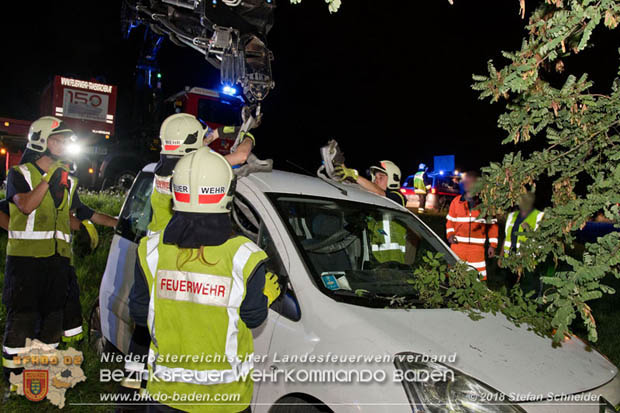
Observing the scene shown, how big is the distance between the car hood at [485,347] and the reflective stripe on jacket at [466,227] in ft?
10.4

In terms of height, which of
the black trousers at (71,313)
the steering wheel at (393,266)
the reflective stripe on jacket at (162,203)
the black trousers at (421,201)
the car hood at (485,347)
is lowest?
the black trousers at (71,313)

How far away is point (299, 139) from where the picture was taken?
39188 mm

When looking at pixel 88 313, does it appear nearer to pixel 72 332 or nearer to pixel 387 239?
pixel 72 332

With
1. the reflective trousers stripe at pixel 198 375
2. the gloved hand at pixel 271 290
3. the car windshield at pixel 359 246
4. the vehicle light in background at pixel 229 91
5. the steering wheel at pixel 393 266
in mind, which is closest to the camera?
the reflective trousers stripe at pixel 198 375

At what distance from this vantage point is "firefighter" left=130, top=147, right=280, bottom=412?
1916mm

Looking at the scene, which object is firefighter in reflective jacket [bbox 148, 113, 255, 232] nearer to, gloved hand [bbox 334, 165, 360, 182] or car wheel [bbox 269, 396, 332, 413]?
gloved hand [bbox 334, 165, 360, 182]

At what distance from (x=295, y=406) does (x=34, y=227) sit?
8.94 feet

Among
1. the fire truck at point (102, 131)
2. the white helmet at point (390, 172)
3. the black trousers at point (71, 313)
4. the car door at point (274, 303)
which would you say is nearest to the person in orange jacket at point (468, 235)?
the white helmet at point (390, 172)

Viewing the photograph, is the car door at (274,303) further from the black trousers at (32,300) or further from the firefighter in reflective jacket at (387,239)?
the black trousers at (32,300)

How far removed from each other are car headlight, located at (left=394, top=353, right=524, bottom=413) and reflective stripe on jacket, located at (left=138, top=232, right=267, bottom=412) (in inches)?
29.9

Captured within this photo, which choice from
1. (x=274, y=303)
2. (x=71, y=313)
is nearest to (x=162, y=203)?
(x=274, y=303)

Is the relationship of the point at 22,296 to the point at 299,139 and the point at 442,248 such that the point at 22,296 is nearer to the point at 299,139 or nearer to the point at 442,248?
the point at 442,248

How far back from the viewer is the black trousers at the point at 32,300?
3641 millimetres

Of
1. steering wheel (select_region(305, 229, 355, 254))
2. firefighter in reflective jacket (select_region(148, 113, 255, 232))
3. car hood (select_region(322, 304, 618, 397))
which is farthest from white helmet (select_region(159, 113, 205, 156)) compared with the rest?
car hood (select_region(322, 304, 618, 397))
